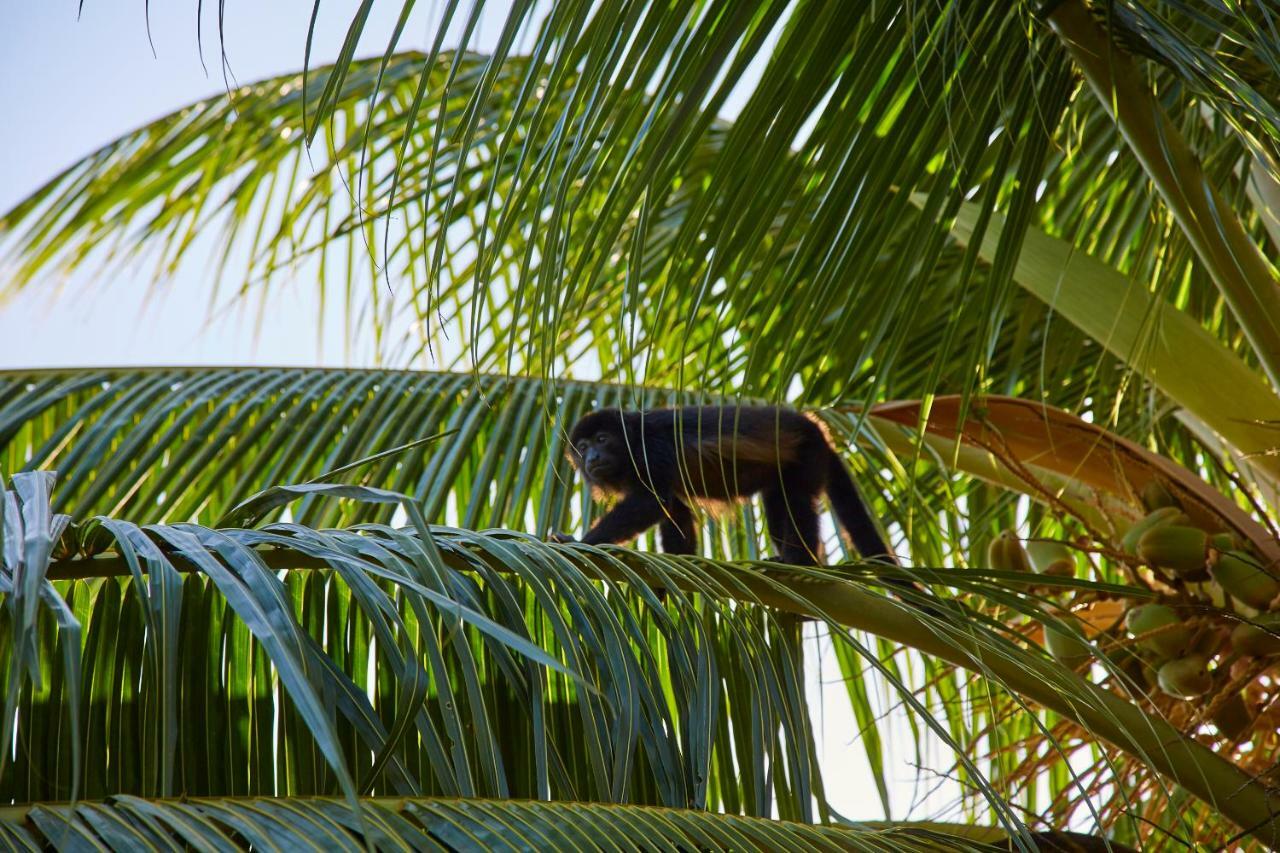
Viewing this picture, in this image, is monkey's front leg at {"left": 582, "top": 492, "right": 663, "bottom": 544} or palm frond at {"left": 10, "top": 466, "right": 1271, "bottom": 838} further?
monkey's front leg at {"left": 582, "top": 492, "right": 663, "bottom": 544}

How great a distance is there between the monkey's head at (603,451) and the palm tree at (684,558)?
0.85m

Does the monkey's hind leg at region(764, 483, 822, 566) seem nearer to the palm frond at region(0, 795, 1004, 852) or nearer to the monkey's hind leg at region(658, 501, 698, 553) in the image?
the monkey's hind leg at region(658, 501, 698, 553)

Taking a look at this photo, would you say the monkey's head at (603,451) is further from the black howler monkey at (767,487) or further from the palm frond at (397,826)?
the palm frond at (397,826)

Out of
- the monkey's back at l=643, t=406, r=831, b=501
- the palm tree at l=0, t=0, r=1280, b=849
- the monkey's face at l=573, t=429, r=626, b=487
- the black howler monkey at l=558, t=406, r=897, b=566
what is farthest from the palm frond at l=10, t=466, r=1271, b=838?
the monkey's face at l=573, t=429, r=626, b=487

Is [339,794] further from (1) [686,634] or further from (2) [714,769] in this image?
(2) [714,769]

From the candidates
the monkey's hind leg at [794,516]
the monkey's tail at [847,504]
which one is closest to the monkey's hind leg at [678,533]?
the monkey's hind leg at [794,516]

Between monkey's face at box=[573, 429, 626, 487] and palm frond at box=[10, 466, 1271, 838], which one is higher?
monkey's face at box=[573, 429, 626, 487]

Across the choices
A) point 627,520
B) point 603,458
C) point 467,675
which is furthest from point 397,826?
point 603,458

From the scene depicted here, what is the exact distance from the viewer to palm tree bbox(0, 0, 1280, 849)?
123 cm

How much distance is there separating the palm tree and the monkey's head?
33.4 inches

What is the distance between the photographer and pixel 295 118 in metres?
4.03

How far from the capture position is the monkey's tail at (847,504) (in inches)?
139

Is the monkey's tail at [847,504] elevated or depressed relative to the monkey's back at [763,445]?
depressed

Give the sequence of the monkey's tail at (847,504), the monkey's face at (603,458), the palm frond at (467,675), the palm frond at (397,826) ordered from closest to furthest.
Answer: the palm frond at (397,826), the palm frond at (467,675), the monkey's tail at (847,504), the monkey's face at (603,458)
